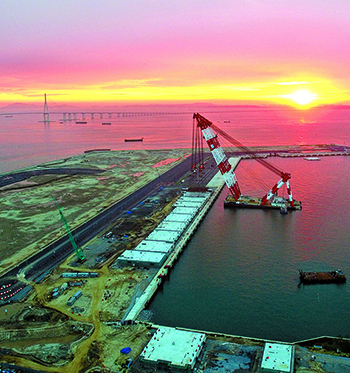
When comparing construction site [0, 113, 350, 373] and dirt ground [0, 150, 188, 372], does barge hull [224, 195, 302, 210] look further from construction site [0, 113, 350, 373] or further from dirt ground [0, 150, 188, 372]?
dirt ground [0, 150, 188, 372]

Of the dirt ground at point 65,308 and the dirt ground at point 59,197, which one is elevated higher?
the dirt ground at point 59,197

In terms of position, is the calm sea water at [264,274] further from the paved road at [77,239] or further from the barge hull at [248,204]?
the paved road at [77,239]

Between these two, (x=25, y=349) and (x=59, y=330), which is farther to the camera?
(x=59, y=330)

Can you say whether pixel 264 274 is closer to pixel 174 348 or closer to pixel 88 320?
pixel 174 348

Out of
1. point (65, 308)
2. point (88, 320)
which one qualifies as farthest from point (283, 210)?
point (65, 308)

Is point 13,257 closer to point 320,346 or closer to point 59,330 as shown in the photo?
point 59,330

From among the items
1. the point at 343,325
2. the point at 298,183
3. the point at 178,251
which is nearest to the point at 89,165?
the point at 298,183

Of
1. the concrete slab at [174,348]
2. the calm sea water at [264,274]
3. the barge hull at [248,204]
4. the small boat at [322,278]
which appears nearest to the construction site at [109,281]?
the concrete slab at [174,348]

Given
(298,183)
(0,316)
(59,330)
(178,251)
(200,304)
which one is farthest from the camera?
(298,183)

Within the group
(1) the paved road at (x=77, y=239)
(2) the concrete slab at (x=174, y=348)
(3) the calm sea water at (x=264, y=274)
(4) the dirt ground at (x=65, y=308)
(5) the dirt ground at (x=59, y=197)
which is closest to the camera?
(2) the concrete slab at (x=174, y=348)
